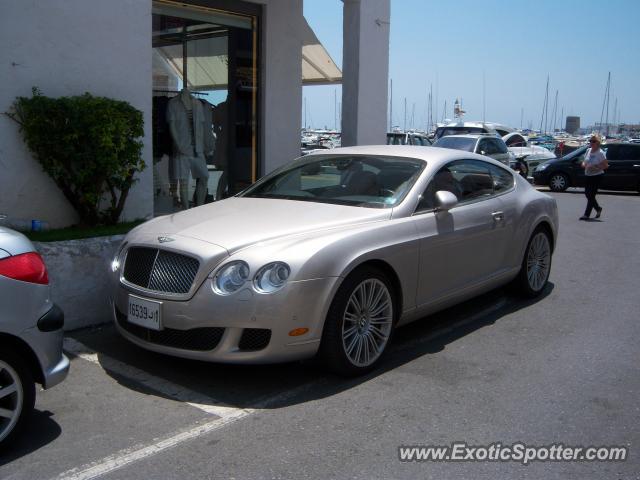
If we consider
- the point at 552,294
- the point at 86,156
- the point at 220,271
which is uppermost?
the point at 86,156

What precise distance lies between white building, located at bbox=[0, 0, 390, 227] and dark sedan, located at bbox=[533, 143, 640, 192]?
35.8 ft

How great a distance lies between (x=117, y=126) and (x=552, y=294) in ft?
15.5

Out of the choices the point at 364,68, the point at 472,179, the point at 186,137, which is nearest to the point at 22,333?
the point at 472,179

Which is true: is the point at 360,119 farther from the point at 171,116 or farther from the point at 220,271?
the point at 220,271

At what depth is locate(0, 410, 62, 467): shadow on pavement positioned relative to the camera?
3.78 metres

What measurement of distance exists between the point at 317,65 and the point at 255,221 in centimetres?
928

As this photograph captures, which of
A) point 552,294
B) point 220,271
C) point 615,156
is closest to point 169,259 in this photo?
point 220,271

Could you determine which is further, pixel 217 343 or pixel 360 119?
pixel 360 119

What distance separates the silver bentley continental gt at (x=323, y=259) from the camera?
452 cm

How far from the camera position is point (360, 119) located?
10938mm

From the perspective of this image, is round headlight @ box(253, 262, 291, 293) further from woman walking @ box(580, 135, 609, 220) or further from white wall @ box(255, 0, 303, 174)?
woman walking @ box(580, 135, 609, 220)

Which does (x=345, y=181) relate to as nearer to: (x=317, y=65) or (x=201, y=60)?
(x=201, y=60)

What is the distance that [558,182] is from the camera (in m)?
21.4

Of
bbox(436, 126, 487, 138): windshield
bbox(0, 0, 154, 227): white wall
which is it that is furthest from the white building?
bbox(436, 126, 487, 138): windshield
